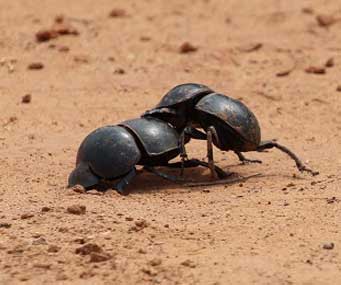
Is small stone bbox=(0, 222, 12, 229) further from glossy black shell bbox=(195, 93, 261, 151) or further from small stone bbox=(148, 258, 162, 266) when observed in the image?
glossy black shell bbox=(195, 93, 261, 151)

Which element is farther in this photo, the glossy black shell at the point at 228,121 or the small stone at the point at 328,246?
the glossy black shell at the point at 228,121

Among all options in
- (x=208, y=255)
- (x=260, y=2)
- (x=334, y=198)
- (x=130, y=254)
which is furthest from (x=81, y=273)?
(x=260, y=2)

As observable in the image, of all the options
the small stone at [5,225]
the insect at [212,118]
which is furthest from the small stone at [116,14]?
the small stone at [5,225]

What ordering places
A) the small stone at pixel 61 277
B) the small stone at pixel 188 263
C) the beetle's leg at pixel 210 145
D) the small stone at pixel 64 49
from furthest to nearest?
the small stone at pixel 64 49
the beetle's leg at pixel 210 145
the small stone at pixel 188 263
the small stone at pixel 61 277

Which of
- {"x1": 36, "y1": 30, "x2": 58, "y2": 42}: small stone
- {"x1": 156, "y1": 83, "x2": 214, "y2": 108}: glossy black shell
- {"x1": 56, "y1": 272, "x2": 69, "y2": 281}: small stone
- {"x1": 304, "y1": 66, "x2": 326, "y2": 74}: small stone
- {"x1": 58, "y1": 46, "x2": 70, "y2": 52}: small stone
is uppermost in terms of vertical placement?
{"x1": 156, "y1": 83, "x2": 214, "y2": 108}: glossy black shell

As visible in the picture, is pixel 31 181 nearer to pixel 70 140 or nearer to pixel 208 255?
pixel 70 140

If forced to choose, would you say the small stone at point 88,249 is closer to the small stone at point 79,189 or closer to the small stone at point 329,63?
the small stone at point 79,189

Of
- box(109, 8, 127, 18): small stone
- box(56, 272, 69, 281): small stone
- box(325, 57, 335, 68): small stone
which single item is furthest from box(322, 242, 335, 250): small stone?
box(109, 8, 127, 18): small stone
